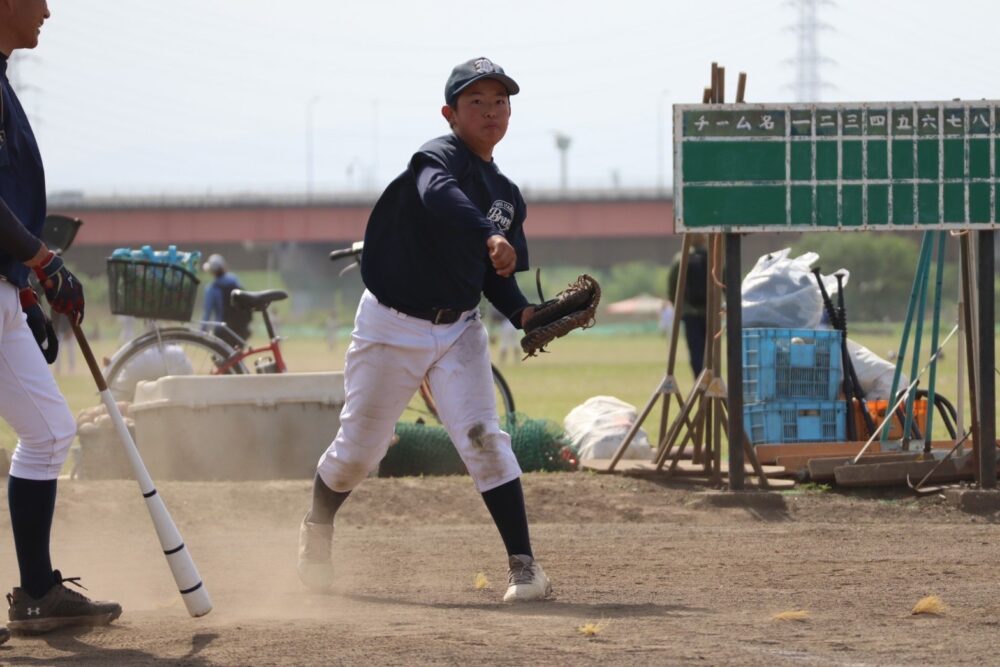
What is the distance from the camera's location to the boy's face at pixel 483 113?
6.14m

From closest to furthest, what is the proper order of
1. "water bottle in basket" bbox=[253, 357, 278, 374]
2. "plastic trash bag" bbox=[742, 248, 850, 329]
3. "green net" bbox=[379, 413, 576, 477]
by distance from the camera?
"green net" bbox=[379, 413, 576, 477] → "water bottle in basket" bbox=[253, 357, 278, 374] → "plastic trash bag" bbox=[742, 248, 850, 329]

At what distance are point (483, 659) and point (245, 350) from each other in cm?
827

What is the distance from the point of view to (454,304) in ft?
20.3

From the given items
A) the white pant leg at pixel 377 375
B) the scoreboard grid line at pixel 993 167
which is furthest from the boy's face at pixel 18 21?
the scoreboard grid line at pixel 993 167

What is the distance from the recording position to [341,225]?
75438 mm

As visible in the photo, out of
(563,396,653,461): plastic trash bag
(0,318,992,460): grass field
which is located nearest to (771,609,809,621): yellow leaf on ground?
(563,396,653,461): plastic trash bag

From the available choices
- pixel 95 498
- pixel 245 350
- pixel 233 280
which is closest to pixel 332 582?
pixel 95 498

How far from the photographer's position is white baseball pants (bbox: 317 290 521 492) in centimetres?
618

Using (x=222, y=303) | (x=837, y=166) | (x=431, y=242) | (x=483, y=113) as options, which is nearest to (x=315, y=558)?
(x=431, y=242)

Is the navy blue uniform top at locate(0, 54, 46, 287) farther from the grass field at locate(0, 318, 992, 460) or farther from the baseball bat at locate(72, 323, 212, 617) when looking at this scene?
the grass field at locate(0, 318, 992, 460)

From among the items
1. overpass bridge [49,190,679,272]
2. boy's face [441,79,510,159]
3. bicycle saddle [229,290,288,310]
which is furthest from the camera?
overpass bridge [49,190,679,272]

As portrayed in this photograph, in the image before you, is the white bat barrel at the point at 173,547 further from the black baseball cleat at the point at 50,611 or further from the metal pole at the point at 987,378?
the metal pole at the point at 987,378

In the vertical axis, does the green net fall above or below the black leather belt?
below

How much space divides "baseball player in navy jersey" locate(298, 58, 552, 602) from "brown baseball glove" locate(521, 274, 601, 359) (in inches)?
4.6
